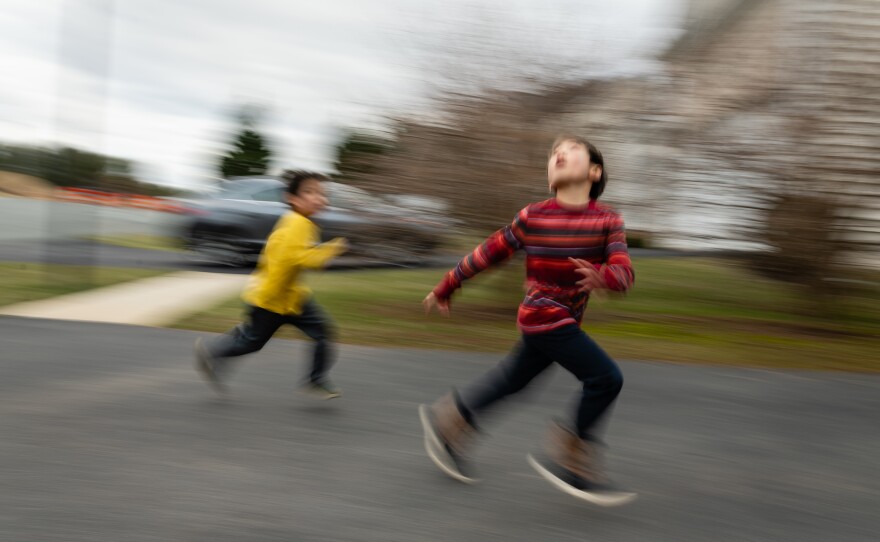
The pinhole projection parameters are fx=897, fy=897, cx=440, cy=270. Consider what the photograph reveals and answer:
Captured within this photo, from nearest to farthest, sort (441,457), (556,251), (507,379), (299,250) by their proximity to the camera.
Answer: (556,251) < (507,379) < (441,457) < (299,250)

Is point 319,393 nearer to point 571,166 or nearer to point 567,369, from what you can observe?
point 567,369

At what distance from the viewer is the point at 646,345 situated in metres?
8.77

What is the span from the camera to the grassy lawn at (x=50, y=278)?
10.3 m

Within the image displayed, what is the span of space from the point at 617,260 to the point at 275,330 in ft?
8.48

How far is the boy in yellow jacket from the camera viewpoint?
17.0ft

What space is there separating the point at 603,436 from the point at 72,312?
239 inches

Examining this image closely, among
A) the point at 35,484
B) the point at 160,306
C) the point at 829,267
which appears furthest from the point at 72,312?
the point at 829,267

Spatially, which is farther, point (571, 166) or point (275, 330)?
→ point (275, 330)

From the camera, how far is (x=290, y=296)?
5.41 metres

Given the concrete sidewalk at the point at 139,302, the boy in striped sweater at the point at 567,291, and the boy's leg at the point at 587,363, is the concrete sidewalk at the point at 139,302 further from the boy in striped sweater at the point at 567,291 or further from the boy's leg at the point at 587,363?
the boy's leg at the point at 587,363

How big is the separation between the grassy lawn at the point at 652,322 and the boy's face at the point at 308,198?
9.94 ft

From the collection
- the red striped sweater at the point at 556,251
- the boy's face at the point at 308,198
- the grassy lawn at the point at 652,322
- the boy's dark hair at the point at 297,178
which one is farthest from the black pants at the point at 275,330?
the grassy lawn at the point at 652,322

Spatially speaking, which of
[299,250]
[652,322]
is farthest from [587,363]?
[652,322]

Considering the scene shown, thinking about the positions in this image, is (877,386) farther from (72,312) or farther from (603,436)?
(72,312)
